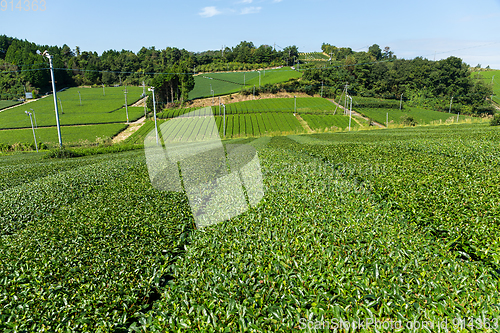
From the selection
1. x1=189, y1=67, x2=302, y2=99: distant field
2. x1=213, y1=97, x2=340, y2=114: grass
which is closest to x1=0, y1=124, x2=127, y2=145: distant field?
x1=213, y1=97, x2=340, y2=114: grass

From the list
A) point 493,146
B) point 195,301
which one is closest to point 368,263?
point 195,301

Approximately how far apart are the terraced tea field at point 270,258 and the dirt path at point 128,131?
2014 inches

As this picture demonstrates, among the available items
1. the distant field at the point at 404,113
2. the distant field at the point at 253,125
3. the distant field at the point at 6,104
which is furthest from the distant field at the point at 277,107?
the distant field at the point at 6,104

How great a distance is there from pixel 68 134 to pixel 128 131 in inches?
447

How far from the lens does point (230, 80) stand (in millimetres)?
98062

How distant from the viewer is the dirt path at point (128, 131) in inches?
2141

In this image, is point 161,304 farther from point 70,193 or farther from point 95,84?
point 95,84

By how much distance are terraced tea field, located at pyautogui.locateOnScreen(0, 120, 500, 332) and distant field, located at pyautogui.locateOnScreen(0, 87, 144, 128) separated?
68.8 m

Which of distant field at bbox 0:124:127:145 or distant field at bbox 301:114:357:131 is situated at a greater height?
distant field at bbox 301:114:357:131

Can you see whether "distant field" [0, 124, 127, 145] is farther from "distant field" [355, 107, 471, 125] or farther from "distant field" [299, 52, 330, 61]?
"distant field" [299, 52, 330, 61]

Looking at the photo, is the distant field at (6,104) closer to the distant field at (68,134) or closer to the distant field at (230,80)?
the distant field at (68,134)

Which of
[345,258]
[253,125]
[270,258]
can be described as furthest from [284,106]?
[345,258]

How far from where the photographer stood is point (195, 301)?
319 centimetres

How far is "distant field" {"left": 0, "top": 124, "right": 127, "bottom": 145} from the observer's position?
51.7 meters
